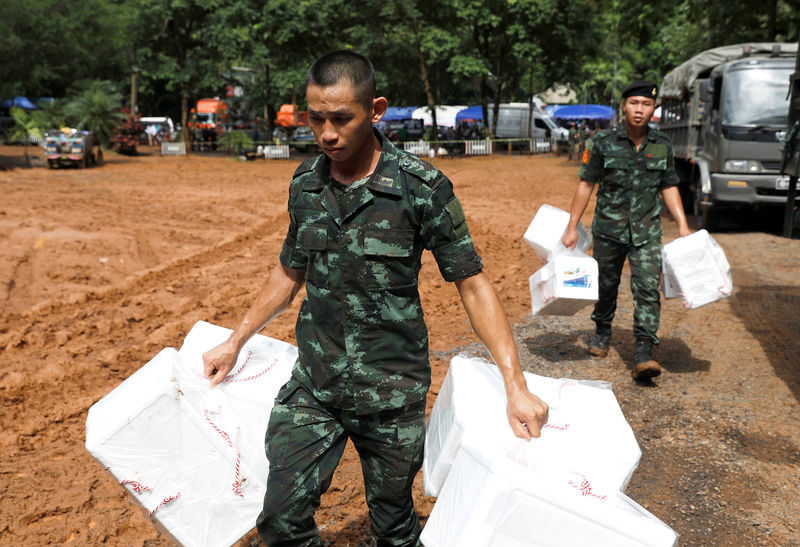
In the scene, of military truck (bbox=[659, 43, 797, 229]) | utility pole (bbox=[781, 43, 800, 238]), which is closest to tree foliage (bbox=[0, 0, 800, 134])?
military truck (bbox=[659, 43, 797, 229])

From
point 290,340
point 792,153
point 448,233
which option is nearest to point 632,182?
point 792,153

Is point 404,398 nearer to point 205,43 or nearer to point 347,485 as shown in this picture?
point 347,485

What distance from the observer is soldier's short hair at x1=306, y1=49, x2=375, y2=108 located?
223 cm

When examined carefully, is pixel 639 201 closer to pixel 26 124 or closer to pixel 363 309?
pixel 363 309

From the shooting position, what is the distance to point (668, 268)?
5.21 meters

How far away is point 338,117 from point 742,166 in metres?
10.3

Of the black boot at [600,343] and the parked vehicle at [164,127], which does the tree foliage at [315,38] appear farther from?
the black boot at [600,343]

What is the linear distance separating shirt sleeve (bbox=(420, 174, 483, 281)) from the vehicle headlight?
9951 millimetres

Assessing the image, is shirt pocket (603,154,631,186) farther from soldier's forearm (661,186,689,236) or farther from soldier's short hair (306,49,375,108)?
soldier's short hair (306,49,375,108)

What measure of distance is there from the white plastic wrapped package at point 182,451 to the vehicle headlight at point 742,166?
10.3 m

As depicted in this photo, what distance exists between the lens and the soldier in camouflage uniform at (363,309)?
2322mm

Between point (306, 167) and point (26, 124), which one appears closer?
point (306, 167)

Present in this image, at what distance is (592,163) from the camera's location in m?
5.45

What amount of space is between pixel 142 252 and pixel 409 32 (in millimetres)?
23097
